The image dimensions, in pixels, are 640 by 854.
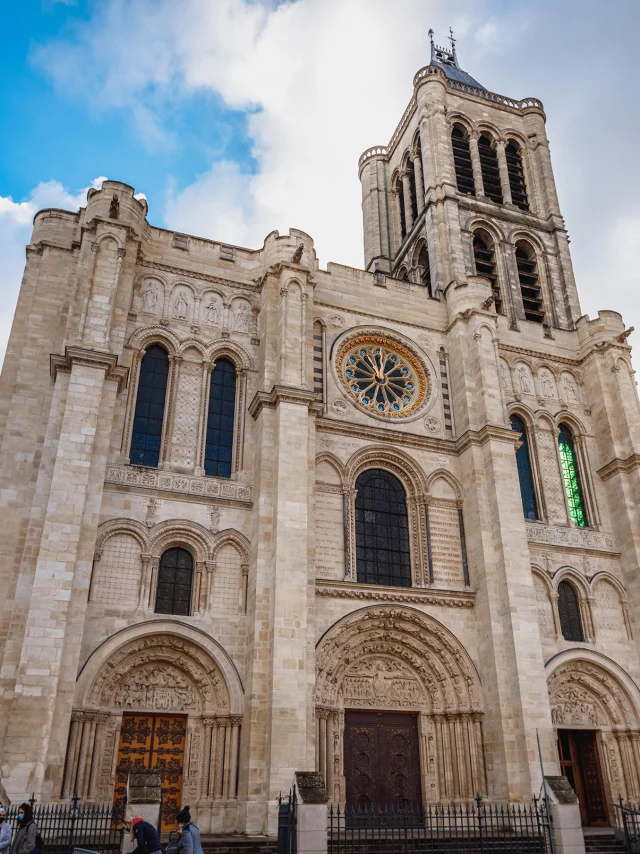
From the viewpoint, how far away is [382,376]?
2250 cm

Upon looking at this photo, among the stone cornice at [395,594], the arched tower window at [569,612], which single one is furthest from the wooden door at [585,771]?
the stone cornice at [395,594]

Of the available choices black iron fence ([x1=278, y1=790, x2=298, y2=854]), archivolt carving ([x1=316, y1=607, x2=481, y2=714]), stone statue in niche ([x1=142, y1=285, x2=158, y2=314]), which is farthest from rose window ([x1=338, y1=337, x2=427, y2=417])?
black iron fence ([x1=278, y1=790, x2=298, y2=854])

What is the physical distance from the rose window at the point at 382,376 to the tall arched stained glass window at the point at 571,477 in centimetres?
522

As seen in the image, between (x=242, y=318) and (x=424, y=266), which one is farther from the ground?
(x=424, y=266)

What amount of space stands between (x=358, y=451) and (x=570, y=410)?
8411 mm

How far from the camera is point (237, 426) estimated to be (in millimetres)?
19891

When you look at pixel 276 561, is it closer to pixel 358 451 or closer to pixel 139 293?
pixel 358 451

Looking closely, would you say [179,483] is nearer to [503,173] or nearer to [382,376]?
[382,376]

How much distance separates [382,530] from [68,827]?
403 inches

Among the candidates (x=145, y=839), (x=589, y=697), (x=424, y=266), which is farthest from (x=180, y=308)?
(x=589, y=697)

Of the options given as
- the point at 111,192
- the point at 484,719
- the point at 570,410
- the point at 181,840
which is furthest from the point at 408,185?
the point at 181,840

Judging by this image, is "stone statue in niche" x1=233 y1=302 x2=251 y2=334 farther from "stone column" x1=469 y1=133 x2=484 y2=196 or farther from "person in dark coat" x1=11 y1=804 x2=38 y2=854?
"person in dark coat" x1=11 y1=804 x2=38 y2=854

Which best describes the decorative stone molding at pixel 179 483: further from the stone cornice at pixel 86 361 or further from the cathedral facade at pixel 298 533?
the stone cornice at pixel 86 361

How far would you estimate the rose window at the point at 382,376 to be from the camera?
22.0 meters
